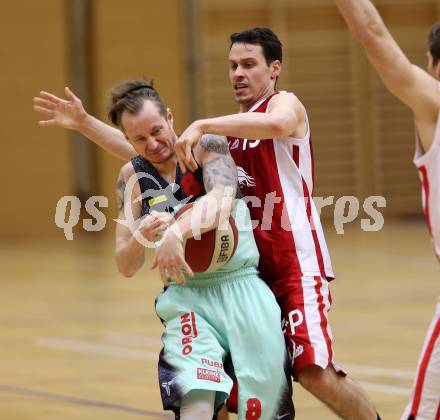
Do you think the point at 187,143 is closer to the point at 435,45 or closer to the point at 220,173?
the point at 220,173

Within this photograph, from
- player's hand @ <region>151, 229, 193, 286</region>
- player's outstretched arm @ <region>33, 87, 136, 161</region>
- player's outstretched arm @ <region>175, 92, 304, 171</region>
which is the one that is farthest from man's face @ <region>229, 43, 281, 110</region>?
player's hand @ <region>151, 229, 193, 286</region>

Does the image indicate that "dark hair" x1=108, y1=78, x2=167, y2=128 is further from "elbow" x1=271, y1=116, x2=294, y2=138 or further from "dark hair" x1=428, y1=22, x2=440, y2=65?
"dark hair" x1=428, y1=22, x2=440, y2=65

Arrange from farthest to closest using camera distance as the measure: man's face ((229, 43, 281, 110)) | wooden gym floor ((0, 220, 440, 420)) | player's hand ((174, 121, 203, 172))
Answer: wooden gym floor ((0, 220, 440, 420)) → man's face ((229, 43, 281, 110)) → player's hand ((174, 121, 203, 172))

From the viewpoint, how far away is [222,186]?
4.64 meters

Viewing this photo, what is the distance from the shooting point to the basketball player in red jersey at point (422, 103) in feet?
13.2

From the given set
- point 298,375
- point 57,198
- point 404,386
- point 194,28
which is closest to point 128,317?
point 404,386

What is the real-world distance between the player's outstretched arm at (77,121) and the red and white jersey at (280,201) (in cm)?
92

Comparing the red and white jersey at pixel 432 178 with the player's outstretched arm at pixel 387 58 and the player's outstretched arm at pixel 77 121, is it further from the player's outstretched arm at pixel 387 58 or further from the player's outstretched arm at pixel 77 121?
the player's outstretched arm at pixel 77 121

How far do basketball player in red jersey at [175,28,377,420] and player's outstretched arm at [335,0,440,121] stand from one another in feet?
2.95

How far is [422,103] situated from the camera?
407 cm

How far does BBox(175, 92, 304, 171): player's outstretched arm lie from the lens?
14.5 ft

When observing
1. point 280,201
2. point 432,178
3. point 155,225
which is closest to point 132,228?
point 155,225

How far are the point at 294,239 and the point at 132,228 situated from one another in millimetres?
784

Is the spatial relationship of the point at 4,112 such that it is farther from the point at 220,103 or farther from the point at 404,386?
the point at 404,386
